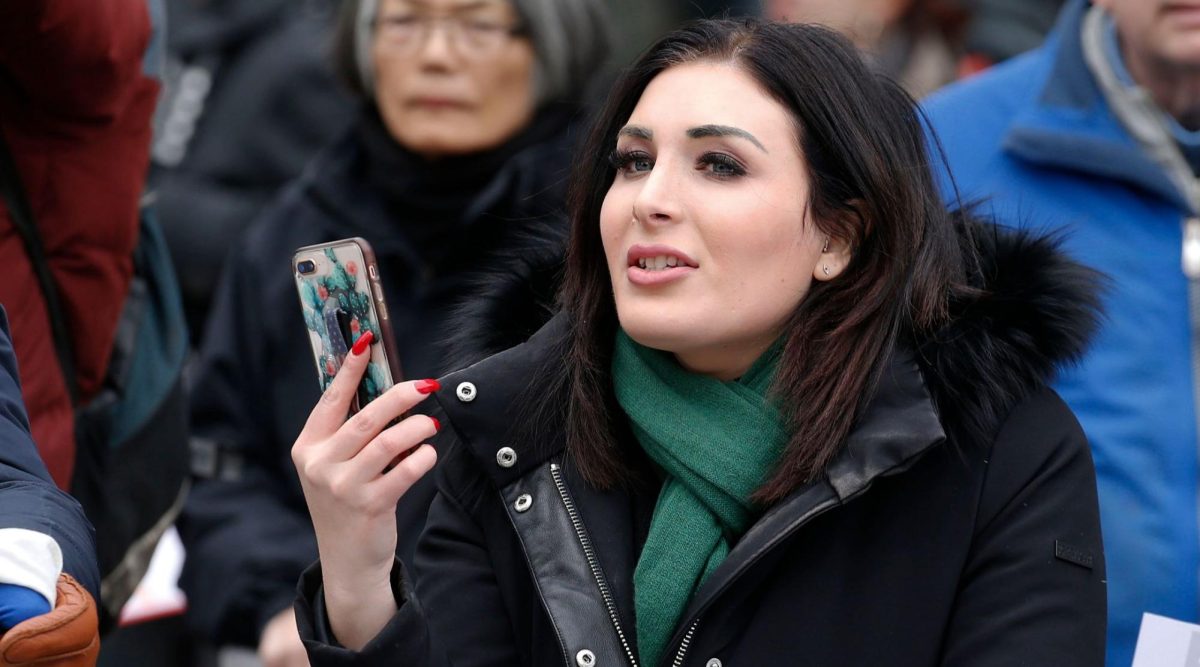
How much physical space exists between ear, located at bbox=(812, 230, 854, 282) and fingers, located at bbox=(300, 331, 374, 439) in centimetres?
81

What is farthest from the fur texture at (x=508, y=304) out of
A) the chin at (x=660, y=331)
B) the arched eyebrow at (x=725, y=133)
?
the arched eyebrow at (x=725, y=133)

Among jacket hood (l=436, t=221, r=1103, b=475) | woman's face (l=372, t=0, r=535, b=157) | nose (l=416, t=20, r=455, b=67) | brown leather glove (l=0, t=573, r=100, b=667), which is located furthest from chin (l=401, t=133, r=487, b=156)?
brown leather glove (l=0, t=573, r=100, b=667)

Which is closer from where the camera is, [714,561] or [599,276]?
[714,561]

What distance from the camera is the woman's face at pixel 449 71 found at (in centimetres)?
434

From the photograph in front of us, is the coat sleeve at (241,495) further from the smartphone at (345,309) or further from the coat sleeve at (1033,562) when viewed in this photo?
the coat sleeve at (1033,562)

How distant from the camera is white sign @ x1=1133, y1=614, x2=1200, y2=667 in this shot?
2.76m

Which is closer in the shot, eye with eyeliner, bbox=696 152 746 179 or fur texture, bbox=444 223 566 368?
eye with eyeliner, bbox=696 152 746 179

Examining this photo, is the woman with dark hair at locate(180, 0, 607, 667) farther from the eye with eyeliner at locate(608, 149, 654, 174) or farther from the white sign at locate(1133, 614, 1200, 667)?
the white sign at locate(1133, 614, 1200, 667)

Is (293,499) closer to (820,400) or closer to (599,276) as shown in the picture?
(599,276)

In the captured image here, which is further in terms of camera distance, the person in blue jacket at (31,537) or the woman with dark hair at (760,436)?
the woman with dark hair at (760,436)

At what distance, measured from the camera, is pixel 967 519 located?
2768 mm

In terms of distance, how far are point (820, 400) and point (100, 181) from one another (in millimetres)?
1374

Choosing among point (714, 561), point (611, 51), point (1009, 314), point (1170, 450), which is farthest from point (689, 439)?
point (611, 51)

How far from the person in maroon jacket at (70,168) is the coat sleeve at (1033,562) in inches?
62.3
